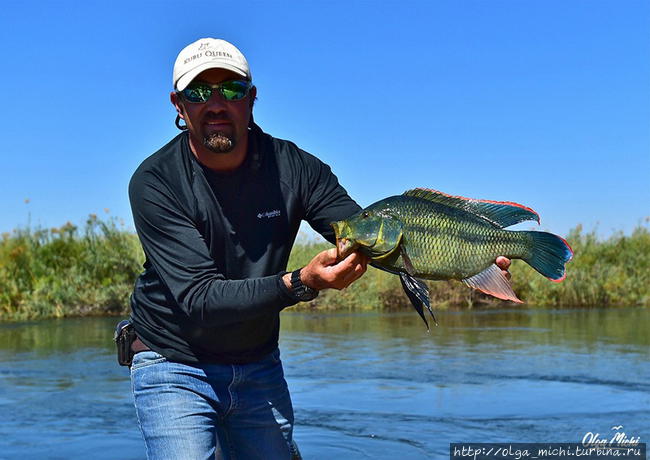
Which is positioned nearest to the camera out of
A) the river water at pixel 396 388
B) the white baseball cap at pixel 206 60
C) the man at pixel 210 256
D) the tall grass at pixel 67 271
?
the man at pixel 210 256

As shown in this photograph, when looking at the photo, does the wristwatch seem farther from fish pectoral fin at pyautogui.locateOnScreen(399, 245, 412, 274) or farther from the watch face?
fish pectoral fin at pyautogui.locateOnScreen(399, 245, 412, 274)

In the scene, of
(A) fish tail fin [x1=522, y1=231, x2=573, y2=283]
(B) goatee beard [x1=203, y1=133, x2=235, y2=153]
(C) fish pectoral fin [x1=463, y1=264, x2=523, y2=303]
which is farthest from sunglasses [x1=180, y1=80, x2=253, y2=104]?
(A) fish tail fin [x1=522, y1=231, x2=573, y2=283]

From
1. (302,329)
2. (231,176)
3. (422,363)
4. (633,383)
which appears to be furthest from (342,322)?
(231,176)

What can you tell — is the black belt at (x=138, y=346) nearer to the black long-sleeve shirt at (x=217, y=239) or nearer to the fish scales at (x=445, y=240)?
the black long-sleeve shirt at (x=217, y=239)

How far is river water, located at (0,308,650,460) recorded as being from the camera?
7629 millimetres

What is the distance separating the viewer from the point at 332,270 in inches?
155

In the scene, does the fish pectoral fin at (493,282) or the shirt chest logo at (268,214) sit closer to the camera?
the fish pectoral fin at (493,282)

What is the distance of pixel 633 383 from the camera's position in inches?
385

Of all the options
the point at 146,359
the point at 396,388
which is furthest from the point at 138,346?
the point at 396,388

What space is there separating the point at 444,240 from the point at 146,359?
5.69 feet

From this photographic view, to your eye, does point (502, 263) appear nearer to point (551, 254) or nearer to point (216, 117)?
point (551, 254)

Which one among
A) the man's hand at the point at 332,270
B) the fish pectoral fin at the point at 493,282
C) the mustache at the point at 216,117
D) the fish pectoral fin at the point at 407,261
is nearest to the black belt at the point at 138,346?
the man's hand at the point at 332,270

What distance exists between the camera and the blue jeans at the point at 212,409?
4.41 meters

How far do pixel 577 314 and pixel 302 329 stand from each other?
229 inches
